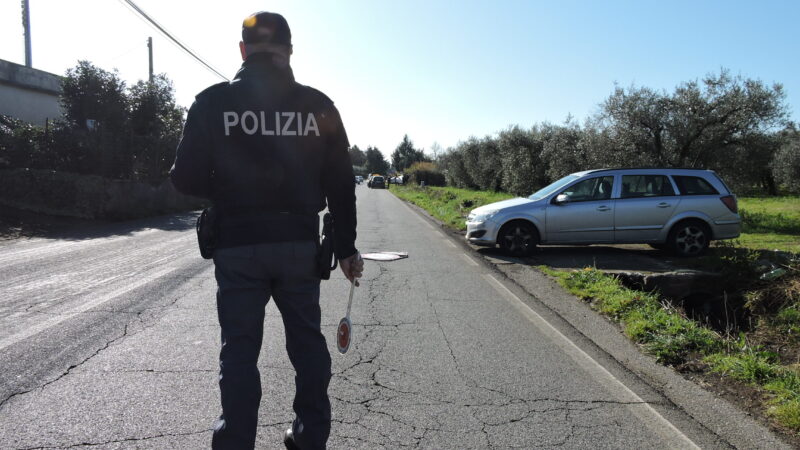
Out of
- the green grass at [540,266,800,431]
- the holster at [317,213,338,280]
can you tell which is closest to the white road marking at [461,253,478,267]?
the green grass at [540,266,800,431]

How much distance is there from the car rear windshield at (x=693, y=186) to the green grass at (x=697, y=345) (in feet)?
14.8

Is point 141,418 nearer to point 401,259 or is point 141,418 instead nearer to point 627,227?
point 401,259

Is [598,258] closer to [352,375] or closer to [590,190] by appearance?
[590,190]

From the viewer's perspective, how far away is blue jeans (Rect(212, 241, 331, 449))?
227 centimetres

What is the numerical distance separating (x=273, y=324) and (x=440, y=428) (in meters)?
2.62

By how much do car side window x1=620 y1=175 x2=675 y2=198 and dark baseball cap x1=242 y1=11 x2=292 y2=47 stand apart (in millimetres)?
9335

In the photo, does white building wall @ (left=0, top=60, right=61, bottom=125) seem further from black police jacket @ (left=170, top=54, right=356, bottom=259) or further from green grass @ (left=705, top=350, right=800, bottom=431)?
green grass @ (left=705, top=350, right=800, bottom=431)

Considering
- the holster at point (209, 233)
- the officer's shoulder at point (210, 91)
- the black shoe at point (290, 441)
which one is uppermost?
the officer's shoulder at point (210, 91)

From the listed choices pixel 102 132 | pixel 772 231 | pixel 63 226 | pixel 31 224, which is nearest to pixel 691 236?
pixel 772 231

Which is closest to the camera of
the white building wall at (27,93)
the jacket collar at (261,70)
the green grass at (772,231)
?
the jacket collar at (261,70)

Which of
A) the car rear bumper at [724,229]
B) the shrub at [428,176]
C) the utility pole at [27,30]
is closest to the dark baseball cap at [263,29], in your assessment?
the car rear bumper at [724,229]

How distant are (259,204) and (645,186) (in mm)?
9838

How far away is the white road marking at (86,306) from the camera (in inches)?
185

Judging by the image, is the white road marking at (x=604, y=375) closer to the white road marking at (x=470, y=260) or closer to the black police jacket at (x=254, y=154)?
the black police jacket at (x=254, y=154)
